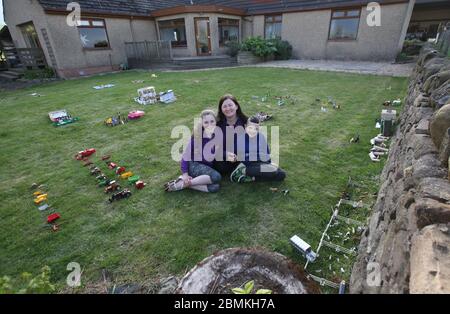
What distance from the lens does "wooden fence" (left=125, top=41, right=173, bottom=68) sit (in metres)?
14.4

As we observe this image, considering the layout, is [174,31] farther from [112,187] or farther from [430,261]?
[430,261]

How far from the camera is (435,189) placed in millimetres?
1449

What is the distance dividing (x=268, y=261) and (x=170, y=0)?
19724 mm

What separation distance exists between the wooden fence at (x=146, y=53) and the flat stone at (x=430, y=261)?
1481 cm

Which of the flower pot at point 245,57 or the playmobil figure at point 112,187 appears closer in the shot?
the playmobil figure at point 112,187

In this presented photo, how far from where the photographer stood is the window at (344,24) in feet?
44.4

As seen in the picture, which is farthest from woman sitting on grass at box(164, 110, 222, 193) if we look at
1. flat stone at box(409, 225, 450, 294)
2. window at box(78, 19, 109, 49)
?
window at box(78, 19, 109, 49)

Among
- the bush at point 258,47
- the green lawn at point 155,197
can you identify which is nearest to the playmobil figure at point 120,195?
the green lawn at point 155,197

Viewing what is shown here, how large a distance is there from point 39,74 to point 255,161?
13.4 metres

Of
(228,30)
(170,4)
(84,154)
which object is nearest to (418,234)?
(84,154)

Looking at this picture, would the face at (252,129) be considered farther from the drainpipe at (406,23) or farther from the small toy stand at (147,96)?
the drainpipe at (406,23)
